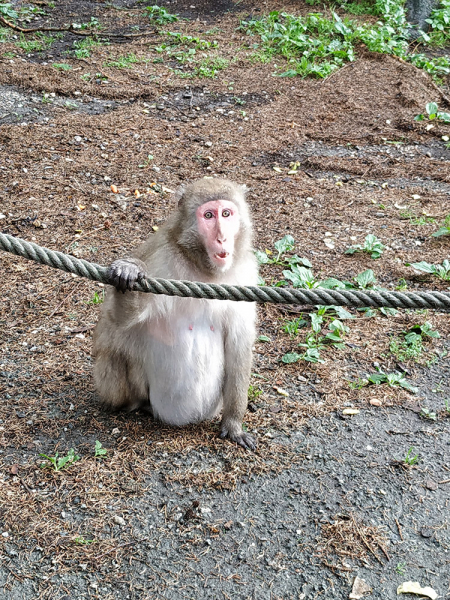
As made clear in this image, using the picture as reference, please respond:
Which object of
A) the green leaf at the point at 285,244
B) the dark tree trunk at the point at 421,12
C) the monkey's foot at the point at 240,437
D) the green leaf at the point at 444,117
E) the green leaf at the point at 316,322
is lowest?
the monkey's foot at the point at 240,437

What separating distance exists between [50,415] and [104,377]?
18.1 inches

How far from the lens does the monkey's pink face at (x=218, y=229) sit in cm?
352

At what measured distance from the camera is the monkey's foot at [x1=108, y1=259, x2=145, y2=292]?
3162 millimetres

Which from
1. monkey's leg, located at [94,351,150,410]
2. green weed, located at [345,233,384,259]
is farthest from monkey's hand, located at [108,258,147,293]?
green weed, located at [345,233,384,259]

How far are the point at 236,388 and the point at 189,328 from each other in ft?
1.65

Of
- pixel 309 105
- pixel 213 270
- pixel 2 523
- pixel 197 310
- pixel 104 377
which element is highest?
pixel 309 105

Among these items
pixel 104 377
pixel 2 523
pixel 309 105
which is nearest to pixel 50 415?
pixel 104 377

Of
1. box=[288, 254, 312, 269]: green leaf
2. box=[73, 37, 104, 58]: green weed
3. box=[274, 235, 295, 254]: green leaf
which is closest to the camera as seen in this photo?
box=[288, 254, 312, 269]: green leaf

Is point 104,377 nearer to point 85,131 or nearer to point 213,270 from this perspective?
point 213,270

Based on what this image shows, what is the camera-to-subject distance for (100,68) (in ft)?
32.9

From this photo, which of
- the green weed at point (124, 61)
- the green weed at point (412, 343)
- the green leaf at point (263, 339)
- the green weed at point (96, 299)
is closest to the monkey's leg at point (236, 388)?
the green leaf at point (263, 339)

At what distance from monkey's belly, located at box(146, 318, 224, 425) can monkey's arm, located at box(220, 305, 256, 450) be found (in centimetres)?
6

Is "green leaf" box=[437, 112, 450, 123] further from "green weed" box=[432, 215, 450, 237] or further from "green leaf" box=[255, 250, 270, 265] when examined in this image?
"green leaf" box=[255, 250, 270, 265]

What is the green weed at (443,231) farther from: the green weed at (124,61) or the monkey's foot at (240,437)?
the green weed at (124,61)
